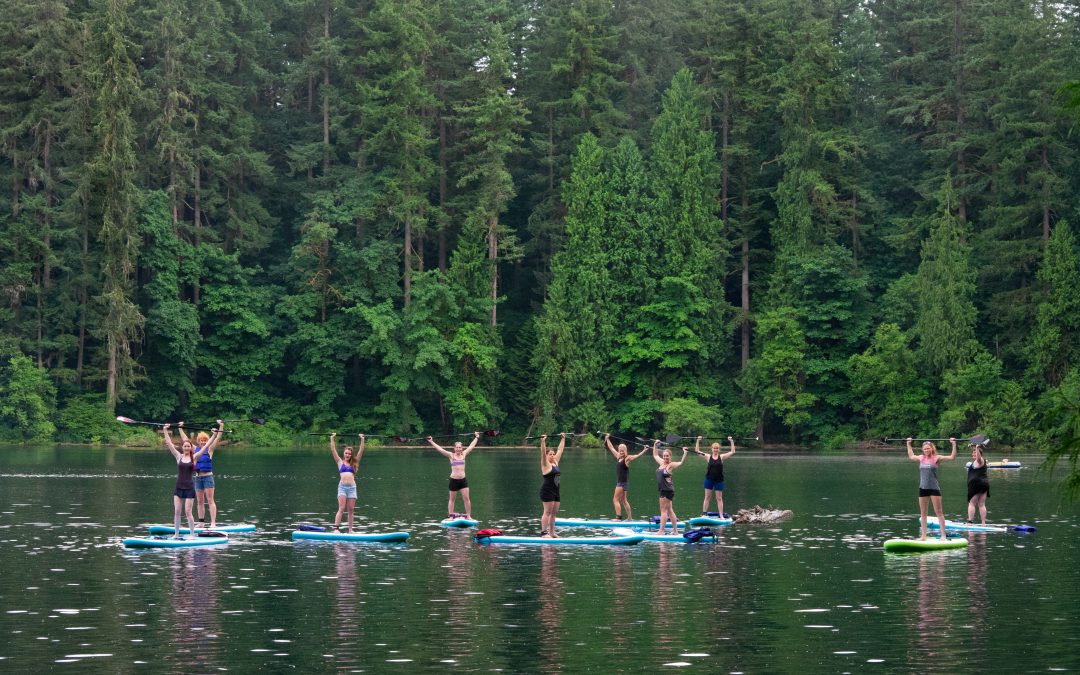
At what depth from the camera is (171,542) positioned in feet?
110

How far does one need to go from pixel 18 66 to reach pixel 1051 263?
60724 millimetres

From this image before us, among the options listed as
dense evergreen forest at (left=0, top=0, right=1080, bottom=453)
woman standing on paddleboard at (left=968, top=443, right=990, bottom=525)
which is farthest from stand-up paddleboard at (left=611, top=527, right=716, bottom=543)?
dense evergreen forest at (left=0, top=0, right=1080, bottom=453)

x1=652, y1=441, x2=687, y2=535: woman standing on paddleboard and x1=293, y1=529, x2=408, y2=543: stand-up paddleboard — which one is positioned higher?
x1=652, y1=441, x2=687, y2=535: woman standing on paddleboard

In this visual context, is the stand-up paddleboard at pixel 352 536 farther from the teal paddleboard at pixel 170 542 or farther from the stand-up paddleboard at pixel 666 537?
the stand-up paddleboard at pixel 666 537

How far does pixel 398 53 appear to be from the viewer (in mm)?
98875

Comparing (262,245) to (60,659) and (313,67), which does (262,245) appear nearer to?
(313,67)

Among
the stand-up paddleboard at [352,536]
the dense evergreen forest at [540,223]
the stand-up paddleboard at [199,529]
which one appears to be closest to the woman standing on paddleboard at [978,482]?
the stand-up paddleboard at [352,536]

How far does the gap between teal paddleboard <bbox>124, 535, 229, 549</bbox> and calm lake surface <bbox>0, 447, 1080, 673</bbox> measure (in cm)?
70

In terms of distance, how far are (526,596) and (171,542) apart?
1078cm

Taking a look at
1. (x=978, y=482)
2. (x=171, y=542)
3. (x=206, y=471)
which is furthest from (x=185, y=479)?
(x=978, y=482)

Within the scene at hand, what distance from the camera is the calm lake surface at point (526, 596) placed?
20.1m

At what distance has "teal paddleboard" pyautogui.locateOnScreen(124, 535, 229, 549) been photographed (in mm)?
33219

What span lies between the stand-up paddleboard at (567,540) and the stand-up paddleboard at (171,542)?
18.6ft

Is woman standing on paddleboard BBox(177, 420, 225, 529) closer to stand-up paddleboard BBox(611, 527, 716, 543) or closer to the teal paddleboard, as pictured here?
the teal paddleboard
